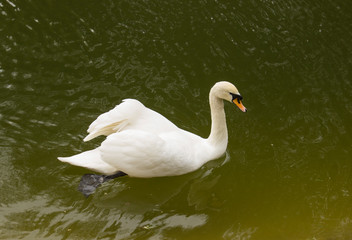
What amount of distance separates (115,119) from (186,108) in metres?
1.72

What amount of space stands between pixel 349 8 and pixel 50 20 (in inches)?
267

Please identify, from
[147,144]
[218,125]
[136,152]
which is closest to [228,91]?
[218,125]

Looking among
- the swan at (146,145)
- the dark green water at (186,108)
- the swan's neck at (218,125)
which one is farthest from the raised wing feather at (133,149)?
the swan's neck at (218,125)

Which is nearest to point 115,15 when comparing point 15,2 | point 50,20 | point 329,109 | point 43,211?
point 50,20

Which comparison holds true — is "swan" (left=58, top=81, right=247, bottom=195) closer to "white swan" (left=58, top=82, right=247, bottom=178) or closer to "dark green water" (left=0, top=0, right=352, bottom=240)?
"white swan" (left=58, top=82, right=247, bottom=178)

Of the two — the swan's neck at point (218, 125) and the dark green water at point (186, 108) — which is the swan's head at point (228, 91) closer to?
the swan's neck at point (218, 125)

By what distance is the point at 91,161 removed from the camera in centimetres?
624

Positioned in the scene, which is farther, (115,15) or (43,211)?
(115,15)

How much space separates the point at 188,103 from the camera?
7891 millimetres

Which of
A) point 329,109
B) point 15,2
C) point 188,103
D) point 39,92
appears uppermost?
point 15,2

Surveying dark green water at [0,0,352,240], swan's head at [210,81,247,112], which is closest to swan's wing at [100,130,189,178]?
dark green water at [0,0,352,240]

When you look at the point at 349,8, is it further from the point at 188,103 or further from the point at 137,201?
the point at 137,201

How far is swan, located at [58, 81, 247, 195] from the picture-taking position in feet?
19.7

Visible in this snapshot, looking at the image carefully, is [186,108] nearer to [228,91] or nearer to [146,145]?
[228,91]
